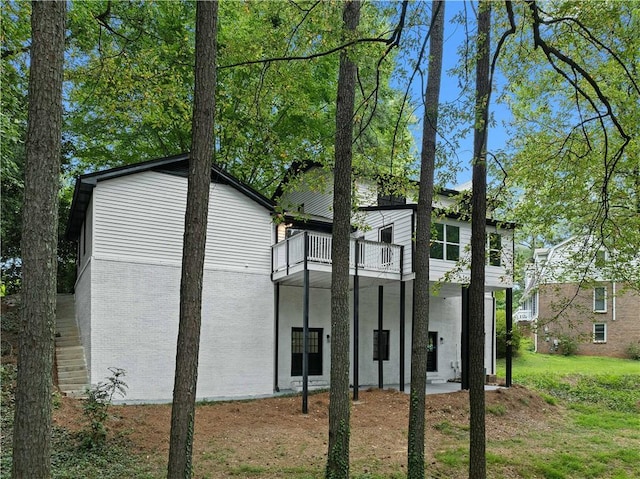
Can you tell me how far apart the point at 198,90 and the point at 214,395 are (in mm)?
10820

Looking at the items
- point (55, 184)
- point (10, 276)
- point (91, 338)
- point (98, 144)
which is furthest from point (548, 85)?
point (10, 276)

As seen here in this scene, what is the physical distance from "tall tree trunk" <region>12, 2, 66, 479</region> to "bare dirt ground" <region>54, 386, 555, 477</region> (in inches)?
165

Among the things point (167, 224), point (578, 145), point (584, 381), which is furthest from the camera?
point (584, 381)

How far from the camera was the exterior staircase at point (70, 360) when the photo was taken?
11.9 meters

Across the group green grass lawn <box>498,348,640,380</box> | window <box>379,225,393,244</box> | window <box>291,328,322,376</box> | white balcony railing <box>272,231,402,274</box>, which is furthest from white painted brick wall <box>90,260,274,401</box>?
green grass lawn <box>498,348,640,380</box>

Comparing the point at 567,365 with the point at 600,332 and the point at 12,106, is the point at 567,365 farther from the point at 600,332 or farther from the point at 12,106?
the point at 12,106

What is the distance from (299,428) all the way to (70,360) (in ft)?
22.7

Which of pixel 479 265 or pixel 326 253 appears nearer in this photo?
pixel 479 265

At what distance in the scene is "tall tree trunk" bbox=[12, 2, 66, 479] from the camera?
3490 mm

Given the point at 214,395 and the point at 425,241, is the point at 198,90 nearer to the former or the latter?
the point at 425,241

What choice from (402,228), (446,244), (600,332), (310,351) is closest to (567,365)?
(600,332)

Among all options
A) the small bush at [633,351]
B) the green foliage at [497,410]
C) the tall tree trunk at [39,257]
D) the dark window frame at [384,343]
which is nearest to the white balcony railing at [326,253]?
the dark window frame at [384,343]

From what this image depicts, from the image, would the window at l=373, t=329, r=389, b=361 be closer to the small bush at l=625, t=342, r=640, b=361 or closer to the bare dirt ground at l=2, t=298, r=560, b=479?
the bare dirt ground at l=2, t=298, r=560, b=479

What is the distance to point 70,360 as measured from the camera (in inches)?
511
